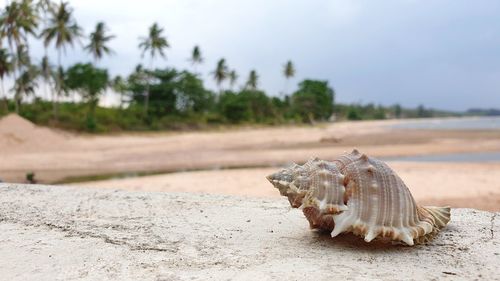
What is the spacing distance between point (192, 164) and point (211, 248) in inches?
766

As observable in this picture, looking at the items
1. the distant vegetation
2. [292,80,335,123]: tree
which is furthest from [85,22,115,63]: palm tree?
[292,80,335,123]: tree

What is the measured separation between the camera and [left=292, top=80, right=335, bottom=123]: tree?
81625 mm

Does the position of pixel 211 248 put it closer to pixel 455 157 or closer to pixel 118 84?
pixel 455 157

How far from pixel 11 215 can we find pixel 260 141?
33330 millimetres

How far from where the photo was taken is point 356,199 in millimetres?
4016

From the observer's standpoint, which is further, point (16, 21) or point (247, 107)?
point (247, 107)

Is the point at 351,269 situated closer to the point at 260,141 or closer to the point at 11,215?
the point at 11,215

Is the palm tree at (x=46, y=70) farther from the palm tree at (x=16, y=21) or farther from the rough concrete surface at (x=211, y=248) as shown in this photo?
the rough concrete surface at (x=211, y=248)

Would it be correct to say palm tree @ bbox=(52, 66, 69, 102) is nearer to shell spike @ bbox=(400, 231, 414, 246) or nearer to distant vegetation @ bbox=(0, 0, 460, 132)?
distant vegetation @ bbox=(0, 0, 460, 132)

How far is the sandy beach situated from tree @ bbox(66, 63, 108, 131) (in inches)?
422

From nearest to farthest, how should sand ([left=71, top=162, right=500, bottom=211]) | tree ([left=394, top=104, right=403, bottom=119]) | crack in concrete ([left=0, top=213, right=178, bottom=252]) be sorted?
crack in concrete ([left=0, top=213, right=178, bottom=252])
sand ([left=71, top=162, right=500, bottom=211])
tree ([left=394, top=104, right=403, bottom=119])

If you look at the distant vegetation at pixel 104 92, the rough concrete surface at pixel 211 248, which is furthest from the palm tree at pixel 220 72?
the rough concrete surface at pixel 211 248

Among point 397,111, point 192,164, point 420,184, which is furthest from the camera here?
point 397,111

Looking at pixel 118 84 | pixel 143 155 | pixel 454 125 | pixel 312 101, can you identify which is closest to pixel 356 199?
pixel 143 155
